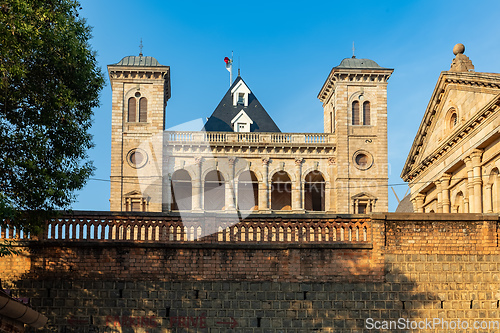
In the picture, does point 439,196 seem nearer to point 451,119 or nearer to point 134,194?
point 451,119

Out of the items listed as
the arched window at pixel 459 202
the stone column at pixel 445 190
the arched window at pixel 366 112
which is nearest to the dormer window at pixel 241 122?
the arched window at pixel 366 112

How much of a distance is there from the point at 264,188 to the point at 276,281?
3229cm

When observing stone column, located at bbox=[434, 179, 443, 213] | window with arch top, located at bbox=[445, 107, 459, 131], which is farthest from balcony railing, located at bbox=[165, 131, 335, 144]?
window with arch top, located at bbox=[445, 107, 459, 131]

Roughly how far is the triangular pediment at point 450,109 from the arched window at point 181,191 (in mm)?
18379

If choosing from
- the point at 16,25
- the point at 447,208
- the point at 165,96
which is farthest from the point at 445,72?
the point at 165,96

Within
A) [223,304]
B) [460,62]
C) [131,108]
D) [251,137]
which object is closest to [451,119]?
[460,62]

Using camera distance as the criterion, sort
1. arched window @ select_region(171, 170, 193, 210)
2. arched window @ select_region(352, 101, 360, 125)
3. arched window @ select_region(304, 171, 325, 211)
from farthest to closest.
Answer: arched window @ select_region(304, 171, 325, 211) → arched window @ select_region(352, 101, 360, 125) → arched window @ select_region(171, 170, 193, 210)

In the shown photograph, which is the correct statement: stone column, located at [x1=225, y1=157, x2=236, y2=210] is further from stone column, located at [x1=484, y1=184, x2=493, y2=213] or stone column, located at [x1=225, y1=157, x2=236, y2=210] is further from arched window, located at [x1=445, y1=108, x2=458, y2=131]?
stone column, located at [x1=484, y1=184, x2=493, y2=213]

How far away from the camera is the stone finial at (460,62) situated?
33.0m

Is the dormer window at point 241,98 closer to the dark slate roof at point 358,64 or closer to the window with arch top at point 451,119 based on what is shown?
the dark slate roof at point 358,64

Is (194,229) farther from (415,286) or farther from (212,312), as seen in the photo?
(415,286)

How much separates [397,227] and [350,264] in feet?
5.64

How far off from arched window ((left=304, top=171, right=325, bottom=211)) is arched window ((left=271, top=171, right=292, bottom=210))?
141 cm

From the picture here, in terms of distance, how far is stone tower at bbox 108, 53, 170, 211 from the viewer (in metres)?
49.8
